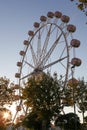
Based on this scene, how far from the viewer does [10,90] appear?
181 feet

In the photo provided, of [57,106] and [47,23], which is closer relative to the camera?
[57,106]

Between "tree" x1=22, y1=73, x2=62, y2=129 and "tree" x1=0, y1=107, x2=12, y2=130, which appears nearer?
"tree" x1=22, y1=73, x2=62, y2=129

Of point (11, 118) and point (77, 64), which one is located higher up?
point (77, 64)

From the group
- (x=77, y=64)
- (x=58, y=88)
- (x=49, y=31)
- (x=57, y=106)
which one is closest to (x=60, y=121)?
(x=57, y=106)

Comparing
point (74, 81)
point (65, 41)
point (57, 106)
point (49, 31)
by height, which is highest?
point (49, 31)

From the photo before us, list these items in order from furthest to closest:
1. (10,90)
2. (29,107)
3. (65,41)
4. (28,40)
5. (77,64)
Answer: (28,40) < (10,90) < (29,107) < (65,41) < (77,64)

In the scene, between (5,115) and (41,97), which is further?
(5,115)

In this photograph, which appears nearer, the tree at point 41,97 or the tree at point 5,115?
the tree at point 41,97

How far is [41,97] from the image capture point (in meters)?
47.4

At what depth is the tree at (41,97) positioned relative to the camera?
4688 centimetres

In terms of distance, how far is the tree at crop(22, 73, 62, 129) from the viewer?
1845 inches

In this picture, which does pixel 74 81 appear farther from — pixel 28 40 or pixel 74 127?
pixel 28 40

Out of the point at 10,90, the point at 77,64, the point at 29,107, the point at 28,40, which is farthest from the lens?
the point at 28,40

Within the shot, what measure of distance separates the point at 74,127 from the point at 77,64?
8480 millimetres
